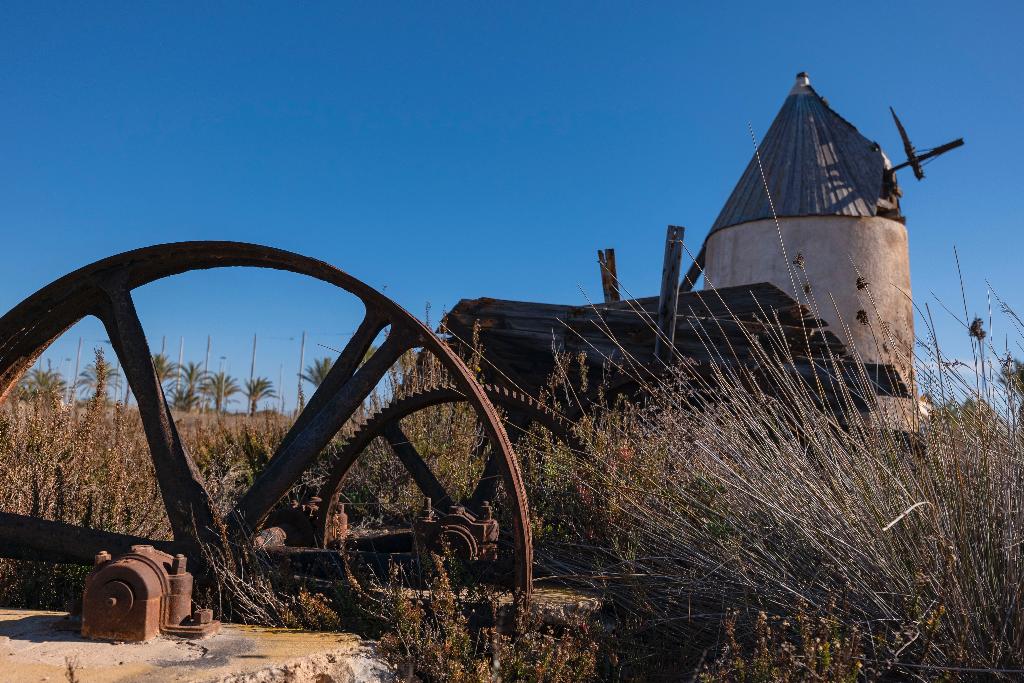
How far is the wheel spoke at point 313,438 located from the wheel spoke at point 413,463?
109 centimetres

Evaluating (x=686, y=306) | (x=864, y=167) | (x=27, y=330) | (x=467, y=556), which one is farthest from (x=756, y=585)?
(x=864, y=167)

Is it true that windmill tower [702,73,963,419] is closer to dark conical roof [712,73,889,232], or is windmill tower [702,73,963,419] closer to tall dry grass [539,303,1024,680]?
dark conical roof [712,73,889,232]

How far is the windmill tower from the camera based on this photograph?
1380 centimetres

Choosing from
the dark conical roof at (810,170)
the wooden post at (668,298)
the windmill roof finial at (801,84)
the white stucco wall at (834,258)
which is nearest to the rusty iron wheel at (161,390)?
the wooden post at (668,298)

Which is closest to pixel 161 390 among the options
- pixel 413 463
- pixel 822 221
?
pixel 413 463

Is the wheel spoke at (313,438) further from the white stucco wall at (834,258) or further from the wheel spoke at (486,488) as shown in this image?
the white stucco wall at (834,258)

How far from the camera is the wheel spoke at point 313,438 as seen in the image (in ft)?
11.2

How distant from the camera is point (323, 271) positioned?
3.38 metres

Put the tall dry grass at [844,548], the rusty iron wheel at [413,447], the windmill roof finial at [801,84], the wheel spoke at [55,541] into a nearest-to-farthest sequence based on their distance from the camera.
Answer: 1. the tall dry grass at [844,548]
2. the wheel spoke at [55,541]
3. the rusty iron wheel at [413,447]
4. the windmill roof finial at [801,84]

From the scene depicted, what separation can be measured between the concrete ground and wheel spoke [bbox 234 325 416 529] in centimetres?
51

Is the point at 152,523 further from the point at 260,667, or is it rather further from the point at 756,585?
the point at 756,585

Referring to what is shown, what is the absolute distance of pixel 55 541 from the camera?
3371 millimetres

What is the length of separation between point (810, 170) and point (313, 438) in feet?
44.4

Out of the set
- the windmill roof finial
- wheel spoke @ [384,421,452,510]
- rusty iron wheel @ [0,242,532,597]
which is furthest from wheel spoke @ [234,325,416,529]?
the windmill roof finial
